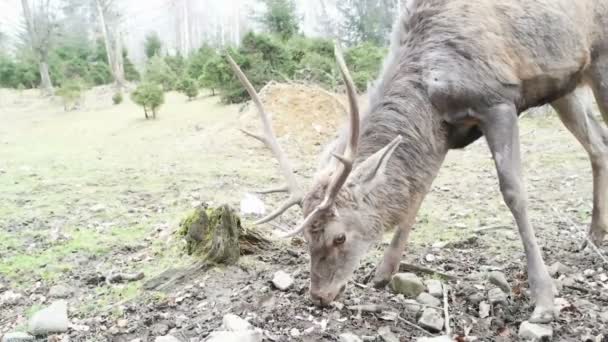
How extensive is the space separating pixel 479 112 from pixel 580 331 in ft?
4.52

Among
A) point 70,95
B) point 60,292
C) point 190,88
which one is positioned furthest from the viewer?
point 70,95

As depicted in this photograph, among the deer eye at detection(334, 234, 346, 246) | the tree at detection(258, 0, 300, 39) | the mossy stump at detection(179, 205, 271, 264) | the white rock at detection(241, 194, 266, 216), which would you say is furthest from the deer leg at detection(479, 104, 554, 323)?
the tree at detection(258, 0, 300, 39)

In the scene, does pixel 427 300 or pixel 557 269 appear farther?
pixel 557 269

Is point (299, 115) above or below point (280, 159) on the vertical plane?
below

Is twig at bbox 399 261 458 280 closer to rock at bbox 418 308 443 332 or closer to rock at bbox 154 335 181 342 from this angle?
rock at bbox 418 308 443 332

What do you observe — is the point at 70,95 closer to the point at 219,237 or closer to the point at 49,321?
the point at 219,237

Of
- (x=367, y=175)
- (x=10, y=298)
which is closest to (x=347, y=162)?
(x=367, y=175)

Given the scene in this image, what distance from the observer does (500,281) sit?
3682 mm

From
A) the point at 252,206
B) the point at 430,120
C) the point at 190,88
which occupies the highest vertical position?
the point at 430,120

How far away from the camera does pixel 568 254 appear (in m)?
4.28

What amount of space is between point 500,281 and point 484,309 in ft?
1.34

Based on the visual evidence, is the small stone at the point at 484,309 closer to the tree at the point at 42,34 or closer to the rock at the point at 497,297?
the rock at the point at 497,297

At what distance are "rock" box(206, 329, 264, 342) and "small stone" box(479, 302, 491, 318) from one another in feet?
4.35

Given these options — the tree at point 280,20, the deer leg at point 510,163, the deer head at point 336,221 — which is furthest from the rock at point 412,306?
the tree at point 280,20
